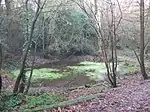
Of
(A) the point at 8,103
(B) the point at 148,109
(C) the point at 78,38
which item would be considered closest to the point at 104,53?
(A) the point at 8,103

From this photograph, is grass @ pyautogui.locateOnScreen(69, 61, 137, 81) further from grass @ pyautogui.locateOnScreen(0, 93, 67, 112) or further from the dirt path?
the dirt path

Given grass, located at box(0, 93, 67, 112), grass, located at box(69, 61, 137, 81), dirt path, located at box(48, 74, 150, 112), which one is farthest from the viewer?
grass, located at box(69, 61, 137, 81)

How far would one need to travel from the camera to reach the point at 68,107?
8070 millimetres

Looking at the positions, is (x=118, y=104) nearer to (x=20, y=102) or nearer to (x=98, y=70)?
(x=20, y=102)

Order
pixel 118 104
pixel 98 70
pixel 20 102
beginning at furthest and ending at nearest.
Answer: pixel 98 70 < pixel 20 102 < pixel 118 104

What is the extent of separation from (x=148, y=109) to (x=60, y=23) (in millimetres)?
24891

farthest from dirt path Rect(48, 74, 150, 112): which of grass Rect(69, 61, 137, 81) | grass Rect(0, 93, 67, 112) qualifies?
grass Rect(69, 61, 137, 81)

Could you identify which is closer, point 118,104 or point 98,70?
point 118,104

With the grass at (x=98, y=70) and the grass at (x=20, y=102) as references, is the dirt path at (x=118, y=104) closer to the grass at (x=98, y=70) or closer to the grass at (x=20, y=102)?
the grass at (x=20, y=102)

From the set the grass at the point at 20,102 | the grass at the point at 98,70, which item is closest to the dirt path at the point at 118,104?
the grass at the point at 20,102

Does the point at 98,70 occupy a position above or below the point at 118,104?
below

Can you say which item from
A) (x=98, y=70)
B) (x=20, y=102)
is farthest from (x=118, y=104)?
(x=98, y=70)

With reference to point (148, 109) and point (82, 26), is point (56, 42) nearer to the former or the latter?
point (82, 26)

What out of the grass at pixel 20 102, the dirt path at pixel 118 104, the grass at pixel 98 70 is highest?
the dirt path at pixel 118 104
